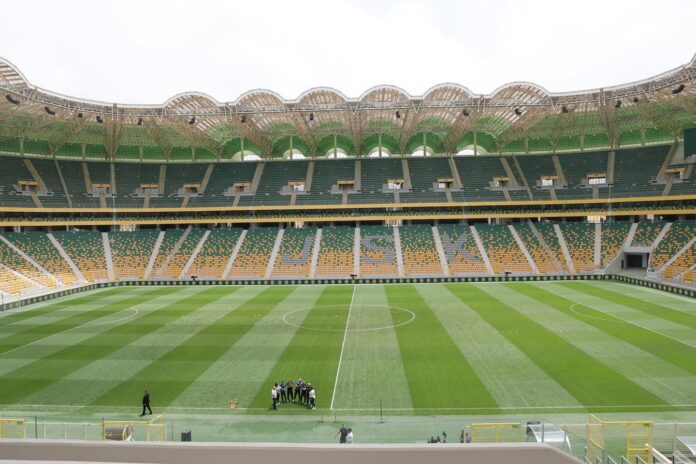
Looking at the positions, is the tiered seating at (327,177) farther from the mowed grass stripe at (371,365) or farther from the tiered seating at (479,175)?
the mowed grass stripe at (371,365)

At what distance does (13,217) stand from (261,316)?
37.5 metres

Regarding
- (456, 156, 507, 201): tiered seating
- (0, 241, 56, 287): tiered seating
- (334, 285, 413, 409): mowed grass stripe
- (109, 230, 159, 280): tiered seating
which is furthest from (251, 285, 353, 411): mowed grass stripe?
(456, 156, 507, 201): tiered seating

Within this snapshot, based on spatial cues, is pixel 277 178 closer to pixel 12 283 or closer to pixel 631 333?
pixel 12 283

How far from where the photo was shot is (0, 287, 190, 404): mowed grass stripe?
19.3m

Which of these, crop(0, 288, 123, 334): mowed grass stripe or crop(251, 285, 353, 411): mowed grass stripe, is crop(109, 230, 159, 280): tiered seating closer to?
crop(0, 288, 123, 334): mowed grass stripe

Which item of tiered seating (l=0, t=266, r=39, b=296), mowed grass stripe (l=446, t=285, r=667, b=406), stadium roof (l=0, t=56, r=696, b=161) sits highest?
stadium roof (l=0, t=56, r=696, b=161)

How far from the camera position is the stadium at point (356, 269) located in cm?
1614

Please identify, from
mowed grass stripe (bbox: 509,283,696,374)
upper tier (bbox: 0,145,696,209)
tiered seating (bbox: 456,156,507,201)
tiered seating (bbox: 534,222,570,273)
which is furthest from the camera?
tiered seating (bbox: 456,156,507,201)

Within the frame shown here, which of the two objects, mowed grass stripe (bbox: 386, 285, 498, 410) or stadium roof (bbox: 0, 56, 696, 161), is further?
stadium roof (bbox: 0, 56, 696, 161)

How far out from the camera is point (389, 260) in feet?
172

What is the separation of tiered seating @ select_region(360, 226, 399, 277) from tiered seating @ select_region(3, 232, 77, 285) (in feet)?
100

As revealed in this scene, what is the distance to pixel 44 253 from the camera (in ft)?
163

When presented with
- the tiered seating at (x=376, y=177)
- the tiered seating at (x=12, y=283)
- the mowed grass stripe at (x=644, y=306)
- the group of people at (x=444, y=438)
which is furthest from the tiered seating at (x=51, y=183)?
the mowed grass stripe at (x=644, y=306)

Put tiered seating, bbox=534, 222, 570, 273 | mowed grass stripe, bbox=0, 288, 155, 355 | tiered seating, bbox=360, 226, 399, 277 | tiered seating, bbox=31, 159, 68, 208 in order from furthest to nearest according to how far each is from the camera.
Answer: tiered seating, bbox=31, 159, 68, 208
tiered seating, bbox=534, 222, 570, 273
tiered seating, bbox=360, 226, 399, 277
mowed grass stripe, bbox=0, 288, 155, 355
